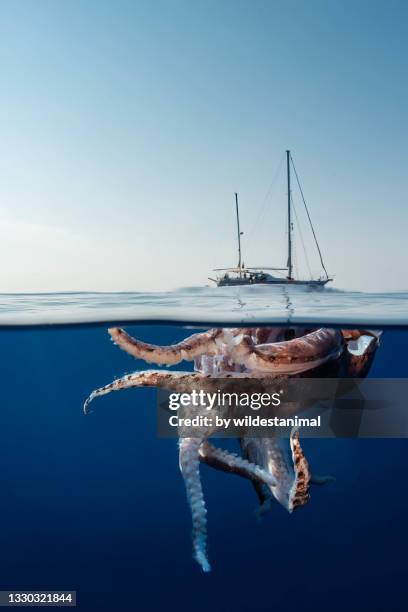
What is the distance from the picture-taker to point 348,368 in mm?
4660

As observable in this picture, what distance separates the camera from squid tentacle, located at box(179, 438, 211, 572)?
3.60 m

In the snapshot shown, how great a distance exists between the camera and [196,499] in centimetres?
365

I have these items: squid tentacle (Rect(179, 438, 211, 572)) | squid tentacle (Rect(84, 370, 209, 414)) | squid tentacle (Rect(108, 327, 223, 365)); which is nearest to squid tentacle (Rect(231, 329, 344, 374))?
squid tentacle (Rect(108, 327, 223, 365))

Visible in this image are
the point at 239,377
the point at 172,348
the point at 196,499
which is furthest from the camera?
the point at 239,377

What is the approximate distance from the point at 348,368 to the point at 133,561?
19.0ft

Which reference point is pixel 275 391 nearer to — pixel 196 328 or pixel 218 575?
pixel 218 575

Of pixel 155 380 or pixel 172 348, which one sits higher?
pixel 172 348

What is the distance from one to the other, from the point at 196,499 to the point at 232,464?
0.42m

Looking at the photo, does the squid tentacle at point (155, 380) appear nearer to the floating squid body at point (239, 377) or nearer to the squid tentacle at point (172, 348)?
the floating squid body at point (239, 377)

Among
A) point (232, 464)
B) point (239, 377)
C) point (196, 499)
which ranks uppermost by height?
point (239, 377)

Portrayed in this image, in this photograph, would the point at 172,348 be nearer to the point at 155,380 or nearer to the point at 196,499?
the point at 155,380

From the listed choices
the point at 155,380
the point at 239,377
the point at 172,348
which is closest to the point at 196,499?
the point at 155,380

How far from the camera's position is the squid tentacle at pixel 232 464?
12.2 feet

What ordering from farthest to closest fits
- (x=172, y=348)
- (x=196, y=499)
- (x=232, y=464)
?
(x=172, y=348)
(x=232, y=464)
(x=196, y=499)
